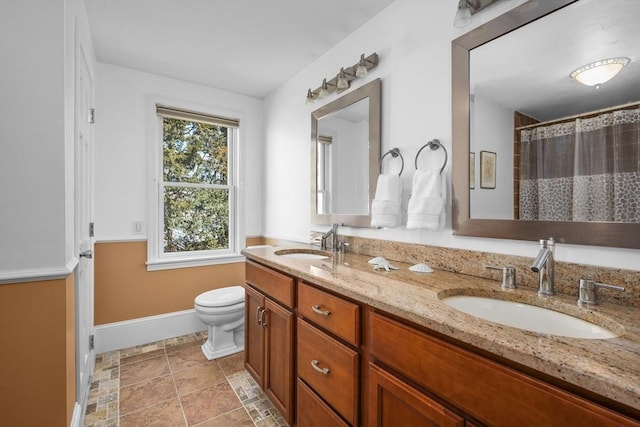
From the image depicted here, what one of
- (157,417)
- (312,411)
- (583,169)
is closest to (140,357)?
(157,417)

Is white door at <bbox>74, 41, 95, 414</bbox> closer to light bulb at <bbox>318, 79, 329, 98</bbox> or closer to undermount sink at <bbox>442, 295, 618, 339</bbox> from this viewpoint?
light bulb at <bbox>318, 79, 329, 98</bbox>

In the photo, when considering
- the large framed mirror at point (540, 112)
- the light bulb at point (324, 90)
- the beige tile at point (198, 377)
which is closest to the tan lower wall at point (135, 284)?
the beige tile at point (198, 377)

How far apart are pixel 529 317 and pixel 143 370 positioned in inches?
97.8

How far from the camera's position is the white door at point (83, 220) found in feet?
5.22

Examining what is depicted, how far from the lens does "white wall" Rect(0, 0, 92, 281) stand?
3.84 ft

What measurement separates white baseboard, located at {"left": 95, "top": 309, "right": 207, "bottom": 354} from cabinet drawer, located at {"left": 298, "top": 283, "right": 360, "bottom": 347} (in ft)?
6.27

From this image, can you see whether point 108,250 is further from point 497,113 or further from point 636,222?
point 636,222

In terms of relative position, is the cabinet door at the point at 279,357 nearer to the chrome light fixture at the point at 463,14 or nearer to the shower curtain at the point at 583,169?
the shower curtain at the point at 583,169

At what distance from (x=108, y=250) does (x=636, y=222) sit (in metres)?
3.20

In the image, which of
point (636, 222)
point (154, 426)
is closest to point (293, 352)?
point (154, 426)

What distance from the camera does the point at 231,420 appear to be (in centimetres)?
169

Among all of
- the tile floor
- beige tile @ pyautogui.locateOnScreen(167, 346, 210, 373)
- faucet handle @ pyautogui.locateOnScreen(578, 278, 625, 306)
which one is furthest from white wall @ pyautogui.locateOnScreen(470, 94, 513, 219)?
beige tile @ pyautogui.locateOnScreen(167, 346, 210, 373)

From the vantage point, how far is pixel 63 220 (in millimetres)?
1259

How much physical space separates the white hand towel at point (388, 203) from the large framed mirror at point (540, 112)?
0.32m
